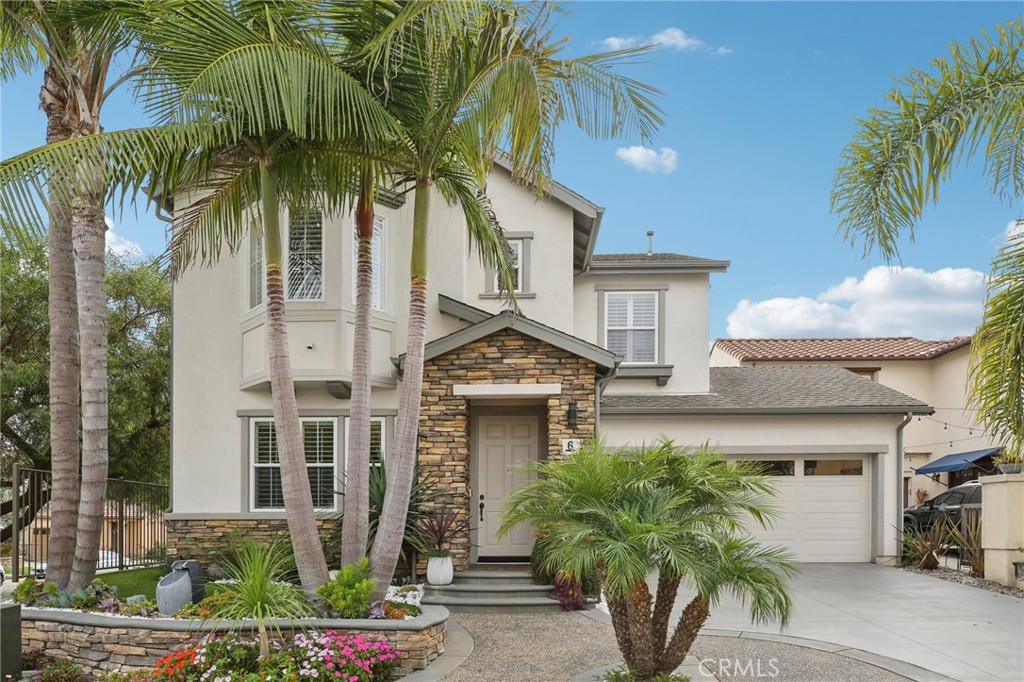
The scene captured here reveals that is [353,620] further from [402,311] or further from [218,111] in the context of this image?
[402,311]

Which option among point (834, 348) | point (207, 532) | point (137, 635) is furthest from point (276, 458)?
point (834, 348)


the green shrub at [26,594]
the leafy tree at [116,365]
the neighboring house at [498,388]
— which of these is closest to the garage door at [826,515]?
the neighboring house at [498,388]

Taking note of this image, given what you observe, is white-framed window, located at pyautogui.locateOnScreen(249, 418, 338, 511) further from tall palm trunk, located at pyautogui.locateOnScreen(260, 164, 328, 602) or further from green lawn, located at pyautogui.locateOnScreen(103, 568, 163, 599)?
tall palm trunk, located at pyautogui.locateOnScreen(260, 164, 328, 602)

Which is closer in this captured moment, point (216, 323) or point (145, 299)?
point (216, 323)

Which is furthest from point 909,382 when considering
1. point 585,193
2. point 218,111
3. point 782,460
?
point 218,111

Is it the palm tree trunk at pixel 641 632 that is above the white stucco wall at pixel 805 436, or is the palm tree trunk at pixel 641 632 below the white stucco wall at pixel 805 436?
below

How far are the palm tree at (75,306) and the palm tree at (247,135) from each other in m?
1.76

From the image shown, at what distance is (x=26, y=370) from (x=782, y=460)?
50.9 ft

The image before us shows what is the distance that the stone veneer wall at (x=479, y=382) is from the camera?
40.2 feet

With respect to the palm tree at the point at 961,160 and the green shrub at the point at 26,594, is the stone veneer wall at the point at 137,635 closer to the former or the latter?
the green shrub at the point at 26,594

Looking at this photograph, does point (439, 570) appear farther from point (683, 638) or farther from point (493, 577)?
point (683, 638)

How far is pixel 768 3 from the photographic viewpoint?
Answer: 39.3 ft

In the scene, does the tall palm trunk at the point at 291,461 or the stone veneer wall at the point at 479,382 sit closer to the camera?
the tall palm trunk at the point at 291,461

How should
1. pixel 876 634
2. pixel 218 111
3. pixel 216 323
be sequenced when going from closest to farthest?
pixel 218 111
pixel 876 634
pixel 216 323
